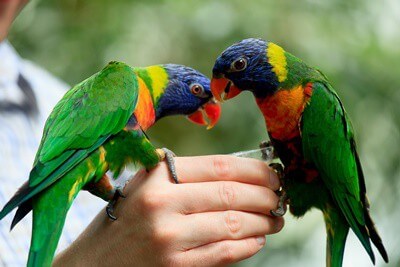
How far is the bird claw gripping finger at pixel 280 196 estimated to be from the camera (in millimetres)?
1228

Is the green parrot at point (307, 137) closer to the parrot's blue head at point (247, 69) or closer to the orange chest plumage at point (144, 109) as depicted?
the parrot's blue head at point (247, 69)

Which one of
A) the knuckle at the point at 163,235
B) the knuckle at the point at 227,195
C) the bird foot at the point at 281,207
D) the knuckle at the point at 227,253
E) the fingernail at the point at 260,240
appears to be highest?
the knuckle at the point at 227,195

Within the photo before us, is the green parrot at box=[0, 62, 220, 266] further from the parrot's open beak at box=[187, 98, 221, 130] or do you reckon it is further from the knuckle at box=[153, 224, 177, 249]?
the parrot's open beak at box=[187, 98, 221, 130]

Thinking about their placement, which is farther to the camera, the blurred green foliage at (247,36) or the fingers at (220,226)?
the blurred green foliage at (247,36)

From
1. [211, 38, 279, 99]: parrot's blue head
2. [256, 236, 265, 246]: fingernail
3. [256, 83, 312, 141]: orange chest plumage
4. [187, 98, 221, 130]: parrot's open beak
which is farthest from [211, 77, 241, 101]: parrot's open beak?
[256, 236, 265, 246]: fingernail

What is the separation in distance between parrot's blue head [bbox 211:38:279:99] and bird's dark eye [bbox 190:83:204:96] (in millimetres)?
200

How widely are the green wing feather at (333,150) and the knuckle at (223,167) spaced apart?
0.52 feet

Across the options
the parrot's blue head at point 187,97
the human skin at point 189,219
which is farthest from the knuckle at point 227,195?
the parrot's blue head at point 187,97

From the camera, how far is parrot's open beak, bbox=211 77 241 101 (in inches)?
52.3

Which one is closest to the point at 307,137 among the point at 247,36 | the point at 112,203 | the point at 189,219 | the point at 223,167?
the point at 223,167

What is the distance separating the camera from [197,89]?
60.5 inches

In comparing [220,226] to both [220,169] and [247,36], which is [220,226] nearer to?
[220,169]

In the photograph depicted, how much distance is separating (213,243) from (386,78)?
1878 millimetres

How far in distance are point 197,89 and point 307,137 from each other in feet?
1.24
